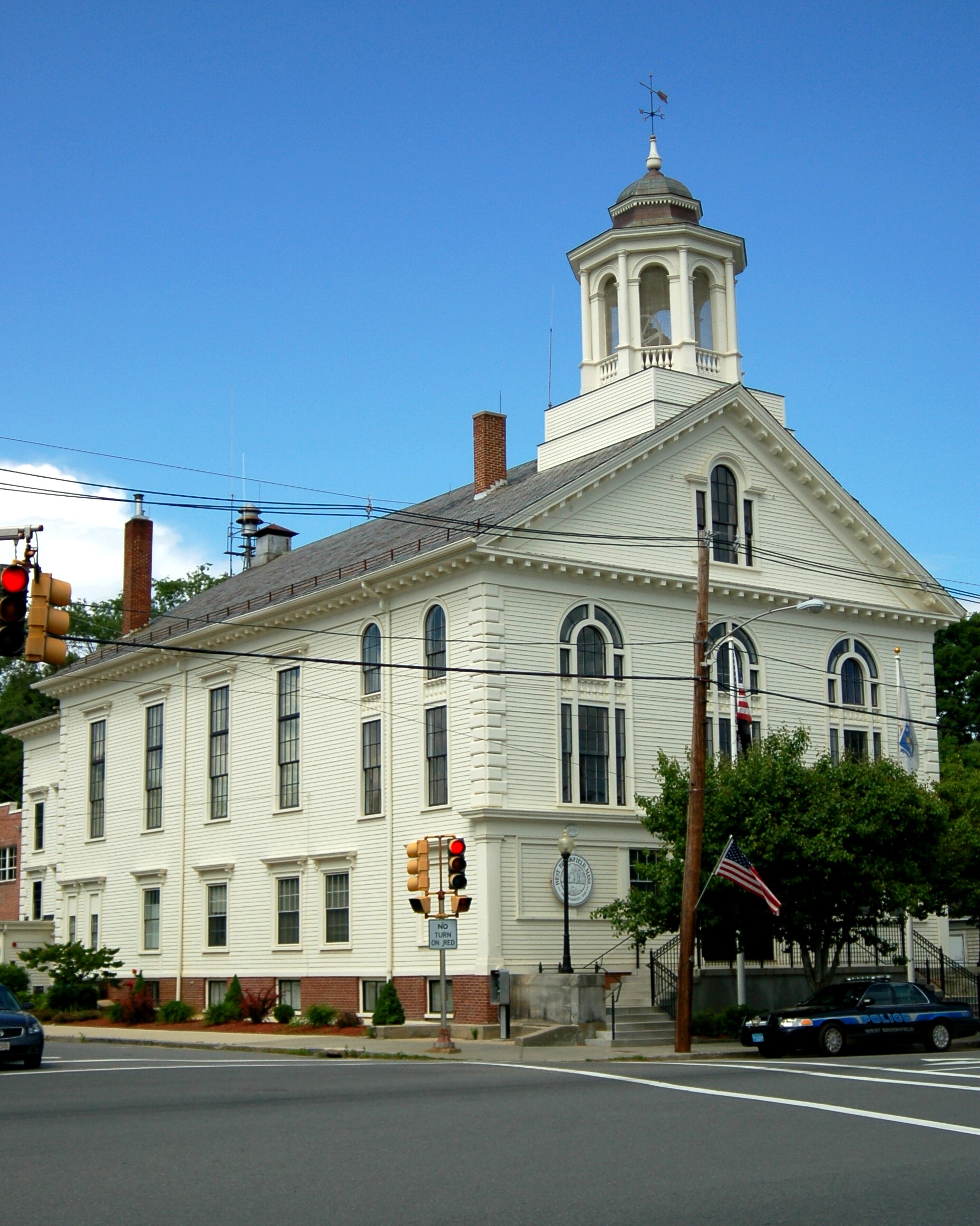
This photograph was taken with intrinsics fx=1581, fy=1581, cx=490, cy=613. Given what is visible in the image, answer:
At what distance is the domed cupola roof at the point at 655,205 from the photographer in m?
41.4

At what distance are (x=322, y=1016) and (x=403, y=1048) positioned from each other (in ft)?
18.2

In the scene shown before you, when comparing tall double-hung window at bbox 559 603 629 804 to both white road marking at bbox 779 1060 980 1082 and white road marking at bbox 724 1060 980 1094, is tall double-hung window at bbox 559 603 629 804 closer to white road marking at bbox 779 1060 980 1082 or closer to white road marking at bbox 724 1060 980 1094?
white road marking at bbox 724 1060 980 1094

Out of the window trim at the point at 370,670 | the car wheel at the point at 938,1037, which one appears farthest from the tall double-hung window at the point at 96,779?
the car wheel at the point at 938,1037

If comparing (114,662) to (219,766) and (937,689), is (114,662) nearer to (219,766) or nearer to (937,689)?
(219,766)

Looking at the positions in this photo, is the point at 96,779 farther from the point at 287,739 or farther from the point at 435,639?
the point at 435,639

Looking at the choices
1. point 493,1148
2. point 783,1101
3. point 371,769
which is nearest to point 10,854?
point 371,769

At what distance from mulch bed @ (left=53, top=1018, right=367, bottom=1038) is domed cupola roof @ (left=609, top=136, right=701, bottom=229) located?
843 inches

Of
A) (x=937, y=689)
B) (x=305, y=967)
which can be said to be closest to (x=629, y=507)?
(x=305, y=967)

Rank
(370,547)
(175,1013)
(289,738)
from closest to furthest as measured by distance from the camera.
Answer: (175,1013), (289,738), (370,547)

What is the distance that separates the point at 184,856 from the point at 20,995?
6579mm

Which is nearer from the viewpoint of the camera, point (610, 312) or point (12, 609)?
point (12, 609)

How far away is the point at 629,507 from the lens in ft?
123

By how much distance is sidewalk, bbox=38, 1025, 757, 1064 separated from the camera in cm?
2777

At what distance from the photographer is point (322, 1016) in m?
35.4
